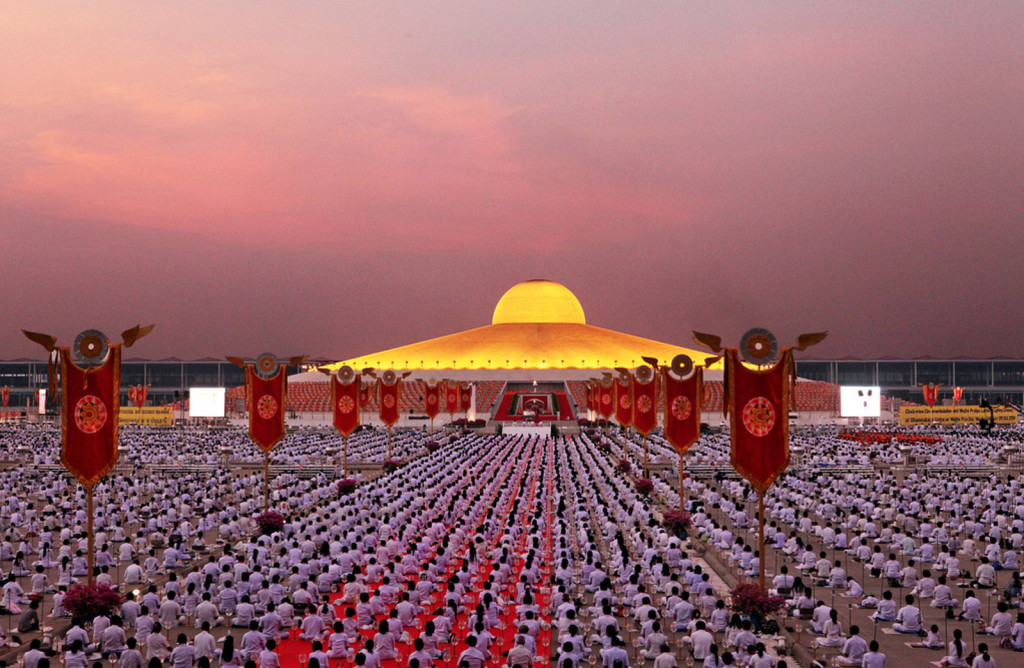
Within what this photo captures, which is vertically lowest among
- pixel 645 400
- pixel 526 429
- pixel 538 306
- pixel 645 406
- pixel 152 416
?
pixel 526 429

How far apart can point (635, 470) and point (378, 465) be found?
15530 millimetres

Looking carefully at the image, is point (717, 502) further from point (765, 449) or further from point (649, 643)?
point (649, 643)

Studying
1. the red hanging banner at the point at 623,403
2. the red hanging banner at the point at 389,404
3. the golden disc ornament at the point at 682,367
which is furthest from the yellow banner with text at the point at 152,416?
the golden disc ornament at the point at 682,367

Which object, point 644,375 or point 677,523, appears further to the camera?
point 644,375

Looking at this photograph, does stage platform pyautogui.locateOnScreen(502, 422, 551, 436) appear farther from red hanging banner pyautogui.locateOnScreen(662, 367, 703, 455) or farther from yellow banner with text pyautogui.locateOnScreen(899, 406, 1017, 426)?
red hanging banner pyautogui.locateOnScreen(662, 367, 703, 455)

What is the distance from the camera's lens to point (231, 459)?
199 ft

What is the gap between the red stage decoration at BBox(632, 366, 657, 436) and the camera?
1761 inches

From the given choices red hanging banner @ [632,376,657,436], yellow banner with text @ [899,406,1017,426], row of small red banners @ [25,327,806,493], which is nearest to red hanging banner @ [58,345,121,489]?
row of small red banners @ [25,327,806,493]

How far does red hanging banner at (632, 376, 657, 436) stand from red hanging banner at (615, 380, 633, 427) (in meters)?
5.46

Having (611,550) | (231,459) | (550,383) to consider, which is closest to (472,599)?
(611,550)

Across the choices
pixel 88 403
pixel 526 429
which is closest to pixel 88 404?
pixel 88 403

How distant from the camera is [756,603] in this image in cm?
1938

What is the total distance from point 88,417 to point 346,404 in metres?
23.1

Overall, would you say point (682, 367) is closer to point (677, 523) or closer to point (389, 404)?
point (677, 523)
